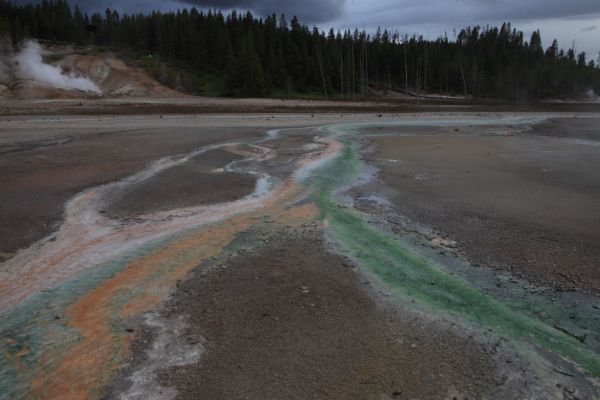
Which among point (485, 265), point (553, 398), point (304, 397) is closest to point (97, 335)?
point (304, 397)

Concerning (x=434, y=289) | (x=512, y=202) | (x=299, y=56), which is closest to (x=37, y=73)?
(x=299, y=56)

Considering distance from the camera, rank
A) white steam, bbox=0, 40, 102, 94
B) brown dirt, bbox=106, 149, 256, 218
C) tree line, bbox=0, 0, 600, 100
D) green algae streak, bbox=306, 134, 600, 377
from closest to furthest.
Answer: green algae streak, bbox=306, 134, 600, 377
brown dirt, bbox=106, 149, 256, 218
white steam, bbox=0, 40, 102, 94
tree line, bbox=0, 0, 600, 100

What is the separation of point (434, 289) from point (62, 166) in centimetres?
1141

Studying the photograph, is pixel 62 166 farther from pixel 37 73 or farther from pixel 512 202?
pixel 37 73

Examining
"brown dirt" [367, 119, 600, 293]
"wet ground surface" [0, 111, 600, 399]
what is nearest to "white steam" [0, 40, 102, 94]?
"wet ground surface" [0, 111, 600, 399]

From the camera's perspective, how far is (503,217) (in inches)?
343

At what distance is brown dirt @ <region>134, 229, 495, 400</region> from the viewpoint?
13.2ft

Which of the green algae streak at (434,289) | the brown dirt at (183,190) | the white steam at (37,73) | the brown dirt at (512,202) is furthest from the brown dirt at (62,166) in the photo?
the white steam at (37,73)

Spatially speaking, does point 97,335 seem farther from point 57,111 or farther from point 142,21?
point 142,21

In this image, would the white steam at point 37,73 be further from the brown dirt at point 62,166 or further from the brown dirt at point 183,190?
the brown dirt at point 183,190

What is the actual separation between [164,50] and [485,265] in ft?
255

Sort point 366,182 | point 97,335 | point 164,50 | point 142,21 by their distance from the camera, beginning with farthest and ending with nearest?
point 142,21
point 164,50
point 366,182
point 97,335

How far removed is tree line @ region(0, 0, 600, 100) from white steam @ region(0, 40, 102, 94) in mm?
6550

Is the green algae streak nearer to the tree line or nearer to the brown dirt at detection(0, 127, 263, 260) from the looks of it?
the brown dirt at detection(0, 127, 263, 260)
